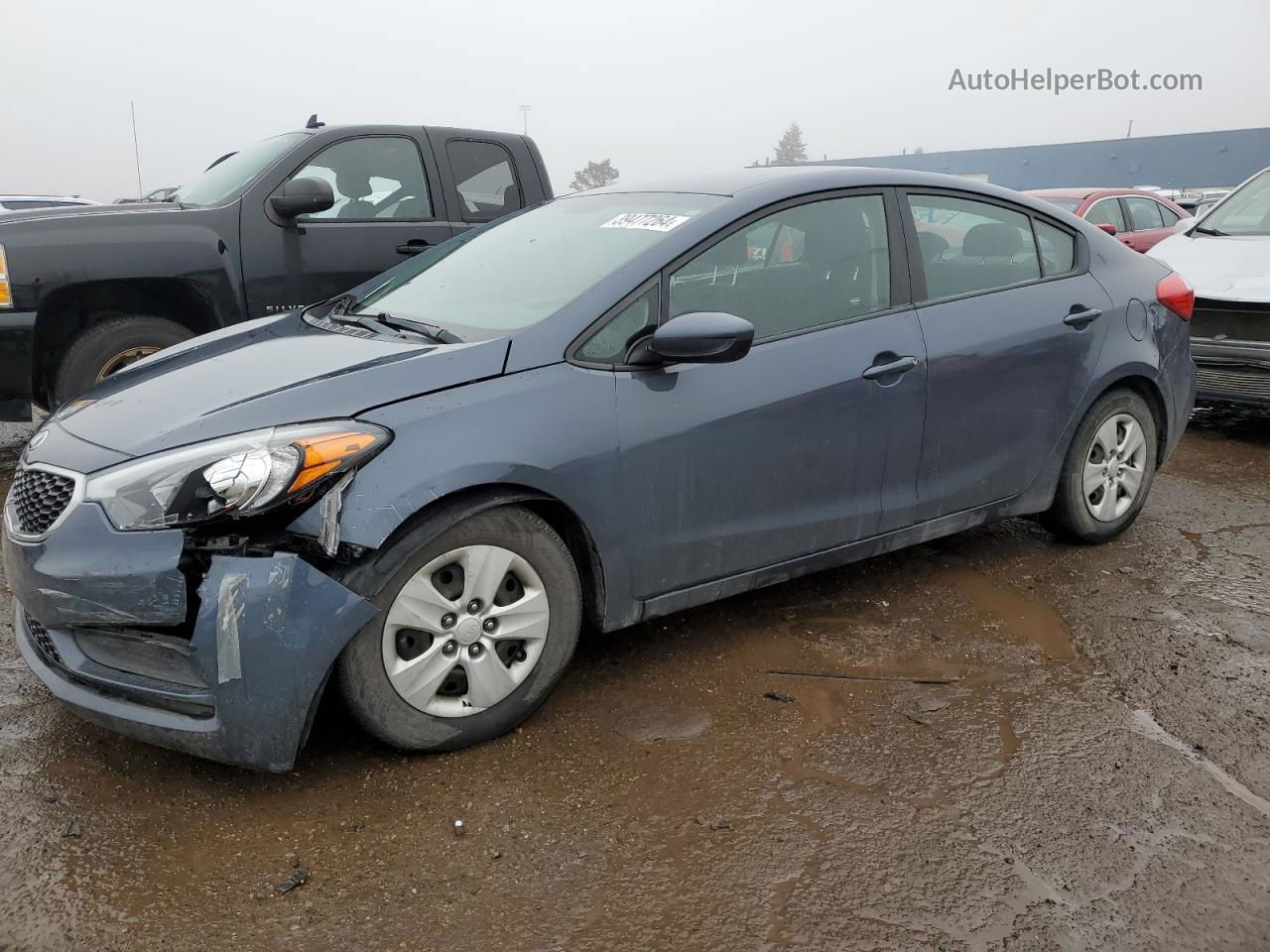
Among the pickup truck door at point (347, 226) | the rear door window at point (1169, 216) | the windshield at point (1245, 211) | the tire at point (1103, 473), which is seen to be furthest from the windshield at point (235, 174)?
the rear door window at point (1169, 216)

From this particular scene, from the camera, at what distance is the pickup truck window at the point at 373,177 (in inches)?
238

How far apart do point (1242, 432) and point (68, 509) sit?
22.5ft

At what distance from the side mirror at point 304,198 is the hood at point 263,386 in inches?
94.6

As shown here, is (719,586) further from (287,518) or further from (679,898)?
(287,518)

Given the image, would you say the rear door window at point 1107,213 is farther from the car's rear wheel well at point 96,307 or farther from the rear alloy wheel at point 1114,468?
the car's rear wheel well at point 96,307

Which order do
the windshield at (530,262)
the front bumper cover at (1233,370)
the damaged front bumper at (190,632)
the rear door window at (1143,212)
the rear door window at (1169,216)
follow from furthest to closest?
1. the rear door window at (1169,216)
2. the rear door window at (1143,212)
3. the front bumper cover at (1233,370)
4. the windshield at (530,262)
5. the damaged front bumper at (190,632)

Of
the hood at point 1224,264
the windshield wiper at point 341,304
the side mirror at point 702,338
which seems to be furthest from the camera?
the hood at point 1224,264

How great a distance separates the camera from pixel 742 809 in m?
2.71

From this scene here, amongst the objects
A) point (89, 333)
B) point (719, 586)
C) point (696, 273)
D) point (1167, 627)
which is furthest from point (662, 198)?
point (89, 333)

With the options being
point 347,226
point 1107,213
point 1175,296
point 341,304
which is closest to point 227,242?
point 347,226

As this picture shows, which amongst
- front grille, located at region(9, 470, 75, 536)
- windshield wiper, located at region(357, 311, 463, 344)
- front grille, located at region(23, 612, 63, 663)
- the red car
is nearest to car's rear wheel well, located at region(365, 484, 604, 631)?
windshield wiper, located at region(357, 311, 463, 344)

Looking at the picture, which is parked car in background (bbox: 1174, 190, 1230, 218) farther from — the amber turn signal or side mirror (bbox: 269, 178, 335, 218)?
the amber turn signal

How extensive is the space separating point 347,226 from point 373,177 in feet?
1.26

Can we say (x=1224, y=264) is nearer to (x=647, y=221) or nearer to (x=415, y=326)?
(x=647, y=221)
